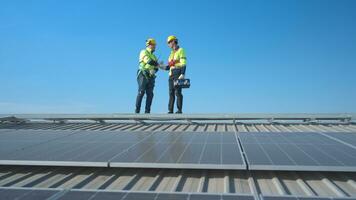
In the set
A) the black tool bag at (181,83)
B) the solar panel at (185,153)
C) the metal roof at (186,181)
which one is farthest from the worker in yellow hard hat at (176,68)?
the metal roof at (186,181)

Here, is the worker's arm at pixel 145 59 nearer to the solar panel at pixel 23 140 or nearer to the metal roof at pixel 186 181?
the solar panel at pixel 23 140

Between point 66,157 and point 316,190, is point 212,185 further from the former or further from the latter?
point 66,157

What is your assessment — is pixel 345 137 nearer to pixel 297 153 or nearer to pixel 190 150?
pixel 297 153

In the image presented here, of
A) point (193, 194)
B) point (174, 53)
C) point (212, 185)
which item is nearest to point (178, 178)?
point (212, 185)

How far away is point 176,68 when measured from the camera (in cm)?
1286

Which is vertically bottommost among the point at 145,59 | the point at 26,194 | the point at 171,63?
the point at 26,194

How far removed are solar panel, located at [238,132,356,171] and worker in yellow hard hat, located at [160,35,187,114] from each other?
556cm

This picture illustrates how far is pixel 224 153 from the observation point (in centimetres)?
571

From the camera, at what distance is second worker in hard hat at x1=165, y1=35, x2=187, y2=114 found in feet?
42.0

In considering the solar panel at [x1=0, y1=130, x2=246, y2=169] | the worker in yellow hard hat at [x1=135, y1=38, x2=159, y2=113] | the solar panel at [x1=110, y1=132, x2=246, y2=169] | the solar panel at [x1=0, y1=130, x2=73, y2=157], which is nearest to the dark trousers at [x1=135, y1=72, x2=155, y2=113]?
the worker in yellow hard hat at [x1=135, y1=38, x2=159, y2=113]

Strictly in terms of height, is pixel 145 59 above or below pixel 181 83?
above

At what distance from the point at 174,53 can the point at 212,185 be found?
8511 mm

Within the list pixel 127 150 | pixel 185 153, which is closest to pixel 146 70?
pixel 127 150

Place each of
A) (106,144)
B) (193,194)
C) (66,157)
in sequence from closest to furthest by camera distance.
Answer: (193,194), (66,157), (106,144)
